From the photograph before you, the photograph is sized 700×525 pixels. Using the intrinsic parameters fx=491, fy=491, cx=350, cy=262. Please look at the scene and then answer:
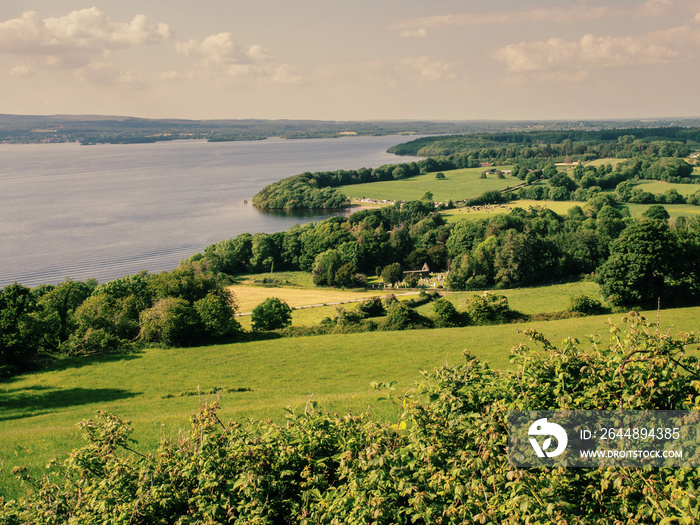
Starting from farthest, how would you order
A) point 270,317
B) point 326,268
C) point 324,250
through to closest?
point 324,250 → point 326,268 → point 270,317

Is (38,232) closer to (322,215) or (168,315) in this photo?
(322,215)

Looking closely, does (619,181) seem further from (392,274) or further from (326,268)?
(326,268)

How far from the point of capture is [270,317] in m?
35.2

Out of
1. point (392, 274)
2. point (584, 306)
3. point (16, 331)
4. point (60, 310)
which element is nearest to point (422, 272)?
point (392, 274)

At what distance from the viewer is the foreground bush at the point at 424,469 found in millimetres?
4938

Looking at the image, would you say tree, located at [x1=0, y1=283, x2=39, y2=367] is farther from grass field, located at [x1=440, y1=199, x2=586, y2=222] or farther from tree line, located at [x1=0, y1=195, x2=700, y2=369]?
grass field, located at [x1=440, y1=199, x2=586, y2=222]

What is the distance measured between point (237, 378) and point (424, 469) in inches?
658

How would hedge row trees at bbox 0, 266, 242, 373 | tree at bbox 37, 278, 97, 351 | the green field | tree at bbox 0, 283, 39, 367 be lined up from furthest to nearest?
the green field < tree at bbox 37, 278, 97, 351 < hedge row trees at bbox 0, 266, 242, 373 < tree at bbox 0, 283, 39, 367

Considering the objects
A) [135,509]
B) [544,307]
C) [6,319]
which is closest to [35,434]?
[135,509]

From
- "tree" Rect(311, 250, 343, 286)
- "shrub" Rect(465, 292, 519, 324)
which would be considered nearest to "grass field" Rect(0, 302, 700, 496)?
"shrub" Rect(465, 292, 519, 324)

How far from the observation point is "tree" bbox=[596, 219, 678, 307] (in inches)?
1233

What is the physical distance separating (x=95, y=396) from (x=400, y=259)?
50423 mm

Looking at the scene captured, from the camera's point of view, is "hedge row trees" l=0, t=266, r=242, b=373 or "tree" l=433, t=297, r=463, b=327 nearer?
"hedge row trees" l=0, t=266, r=242, b=373

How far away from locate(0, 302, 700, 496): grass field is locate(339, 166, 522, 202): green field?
83677 mm
